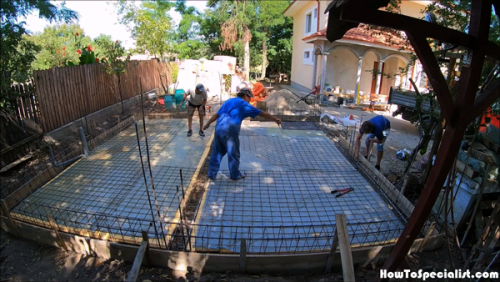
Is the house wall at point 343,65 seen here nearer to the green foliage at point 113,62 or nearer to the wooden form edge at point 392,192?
the green foliage at point 113,62

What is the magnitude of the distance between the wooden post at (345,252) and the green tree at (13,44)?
625 centimetres

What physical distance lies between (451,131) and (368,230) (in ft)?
6.44

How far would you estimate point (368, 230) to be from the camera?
336 centimetres

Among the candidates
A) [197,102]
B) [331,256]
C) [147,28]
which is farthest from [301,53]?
[331,256]

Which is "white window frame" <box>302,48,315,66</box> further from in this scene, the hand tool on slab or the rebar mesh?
the hand tool on slab

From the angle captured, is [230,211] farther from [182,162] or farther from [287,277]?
[182,162]

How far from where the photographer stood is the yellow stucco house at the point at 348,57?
44.3 ft

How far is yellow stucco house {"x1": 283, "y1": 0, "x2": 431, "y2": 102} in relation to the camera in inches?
531

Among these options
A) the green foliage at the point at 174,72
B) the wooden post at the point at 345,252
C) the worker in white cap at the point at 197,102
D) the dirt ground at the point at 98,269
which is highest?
the green foliage at the point at 174,72

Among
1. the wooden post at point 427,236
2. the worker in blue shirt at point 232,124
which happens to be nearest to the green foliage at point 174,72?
the worker in blue shirt at point 232,124

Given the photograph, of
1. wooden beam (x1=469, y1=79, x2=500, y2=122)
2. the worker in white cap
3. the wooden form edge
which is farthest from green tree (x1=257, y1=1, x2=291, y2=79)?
wooden beam (x1=469, y1=79, x2=500, y2=122)

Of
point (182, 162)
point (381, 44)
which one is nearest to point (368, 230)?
point (182, 162)

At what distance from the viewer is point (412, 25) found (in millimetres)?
1690

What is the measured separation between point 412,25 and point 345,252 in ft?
5.36
